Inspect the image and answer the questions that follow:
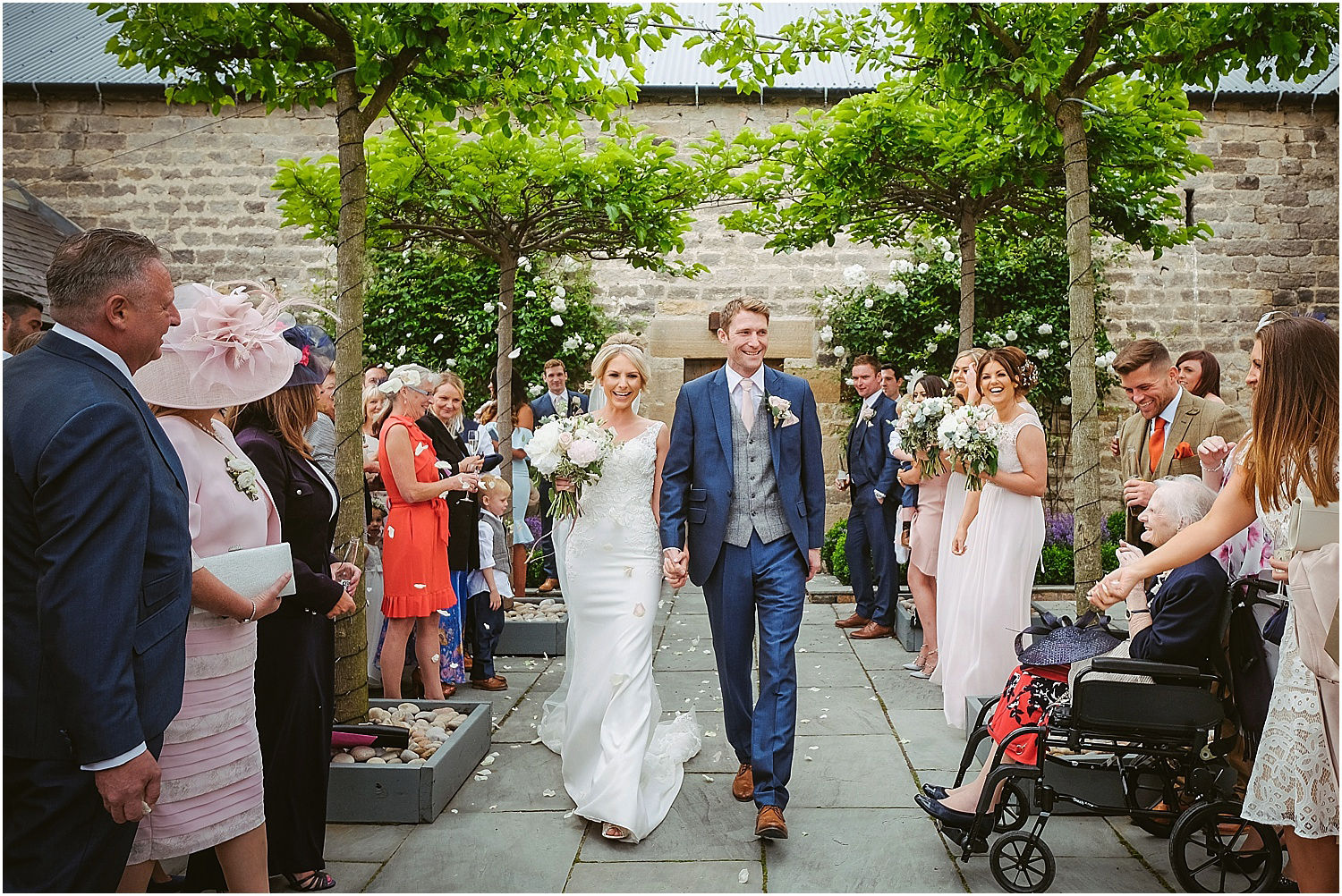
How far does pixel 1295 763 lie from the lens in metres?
2.82

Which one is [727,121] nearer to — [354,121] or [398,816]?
[354,121]

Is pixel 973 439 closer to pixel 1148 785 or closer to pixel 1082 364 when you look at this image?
pixel 1082 364

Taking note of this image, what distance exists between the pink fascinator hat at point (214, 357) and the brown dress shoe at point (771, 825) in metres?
2.37

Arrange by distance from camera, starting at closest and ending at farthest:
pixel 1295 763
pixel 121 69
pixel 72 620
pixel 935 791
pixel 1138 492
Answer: pixel 72 620 → pixel 1295 763 → pixel 935 791 → pixel 1138 492 → pixel 121 69

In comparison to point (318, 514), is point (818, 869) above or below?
below

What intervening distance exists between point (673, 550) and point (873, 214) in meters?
5.49

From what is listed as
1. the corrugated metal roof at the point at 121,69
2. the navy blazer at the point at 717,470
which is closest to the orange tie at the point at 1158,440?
the navy blazer at the point at 717,470

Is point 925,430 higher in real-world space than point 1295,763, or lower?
higher

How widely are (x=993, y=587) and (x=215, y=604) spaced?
3634mm

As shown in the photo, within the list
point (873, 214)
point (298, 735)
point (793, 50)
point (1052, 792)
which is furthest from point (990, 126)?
point (298, 735)

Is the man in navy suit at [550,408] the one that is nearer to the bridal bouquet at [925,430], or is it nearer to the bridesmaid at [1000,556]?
the bridal bouquet at [925,430]

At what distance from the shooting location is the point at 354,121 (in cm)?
441

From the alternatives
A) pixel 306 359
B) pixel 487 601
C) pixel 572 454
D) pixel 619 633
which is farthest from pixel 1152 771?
pixel 487 601

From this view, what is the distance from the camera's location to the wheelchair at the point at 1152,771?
3.16 meters
